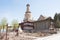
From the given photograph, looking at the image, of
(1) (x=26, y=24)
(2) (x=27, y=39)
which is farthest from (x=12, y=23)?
(2) (x=27, y=39)

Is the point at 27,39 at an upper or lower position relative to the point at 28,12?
lower

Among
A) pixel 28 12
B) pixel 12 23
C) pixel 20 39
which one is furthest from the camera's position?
pixel 12 23

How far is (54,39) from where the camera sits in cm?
2342

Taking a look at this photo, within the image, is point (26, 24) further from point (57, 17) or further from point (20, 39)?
point (20, 39)

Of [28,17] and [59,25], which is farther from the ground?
[28,17]

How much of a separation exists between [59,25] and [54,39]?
22078 millimetres

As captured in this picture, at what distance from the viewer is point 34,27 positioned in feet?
147

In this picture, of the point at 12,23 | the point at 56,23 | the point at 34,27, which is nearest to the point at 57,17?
the point at 56,23

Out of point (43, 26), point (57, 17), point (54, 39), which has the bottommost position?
point (54, 39)

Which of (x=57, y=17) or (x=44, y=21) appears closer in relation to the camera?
(x=44, y=21)

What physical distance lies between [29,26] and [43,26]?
5547 millimetres

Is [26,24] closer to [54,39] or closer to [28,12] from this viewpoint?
[28,12]

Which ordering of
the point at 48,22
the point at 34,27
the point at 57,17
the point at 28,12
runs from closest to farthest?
the point at 48,22 → the point at 34,27 → the point at 57,17 → the point at 28,12

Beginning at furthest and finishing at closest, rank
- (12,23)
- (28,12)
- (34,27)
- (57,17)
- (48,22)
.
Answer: (12,23) → (28,12) → (57,17) → (34,27) → (48,22)
